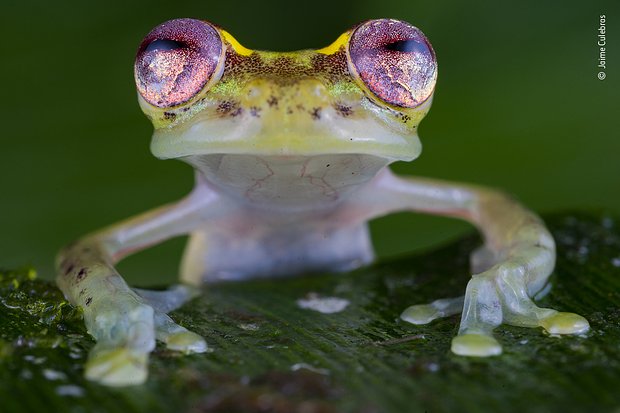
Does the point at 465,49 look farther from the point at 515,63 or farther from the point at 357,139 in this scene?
the point at 357,139

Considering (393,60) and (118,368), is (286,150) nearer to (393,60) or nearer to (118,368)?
(393,60)

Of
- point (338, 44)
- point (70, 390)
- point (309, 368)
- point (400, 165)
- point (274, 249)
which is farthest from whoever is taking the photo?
point (400, 165)

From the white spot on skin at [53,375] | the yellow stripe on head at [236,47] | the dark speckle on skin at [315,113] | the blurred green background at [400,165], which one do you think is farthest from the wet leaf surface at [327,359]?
the blurred green background at [400,165]

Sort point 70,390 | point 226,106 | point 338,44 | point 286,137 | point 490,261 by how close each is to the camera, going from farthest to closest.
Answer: point 490,261 → point 338,44 → point 226,106 → point 286,137 → point 70,390

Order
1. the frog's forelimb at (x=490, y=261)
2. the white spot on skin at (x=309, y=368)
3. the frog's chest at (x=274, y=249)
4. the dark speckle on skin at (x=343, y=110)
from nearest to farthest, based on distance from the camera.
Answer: the white spot on skin at (x=309, y=368) → the frog's forelimb at (x=490, y=261) → the dark speckle on skin at (x=343, y=110) → the frog's chest at (x=274, y=249)

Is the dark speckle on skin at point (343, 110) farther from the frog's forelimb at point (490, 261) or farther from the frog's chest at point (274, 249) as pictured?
the frog's chest at point (274, 249)

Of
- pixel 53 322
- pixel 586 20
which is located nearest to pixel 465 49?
pixel 586 20

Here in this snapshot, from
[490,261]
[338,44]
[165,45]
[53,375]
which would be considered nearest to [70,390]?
[53,375]
